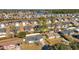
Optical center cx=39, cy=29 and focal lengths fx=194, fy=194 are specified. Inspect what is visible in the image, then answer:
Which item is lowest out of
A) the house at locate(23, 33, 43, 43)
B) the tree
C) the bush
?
the tree

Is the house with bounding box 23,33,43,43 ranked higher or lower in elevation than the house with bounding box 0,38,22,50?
higher

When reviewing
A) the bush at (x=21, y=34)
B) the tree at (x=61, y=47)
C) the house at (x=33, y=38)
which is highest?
the bush at (x=21, y=34)

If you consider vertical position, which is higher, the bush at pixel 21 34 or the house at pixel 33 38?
the bush at pixel 21 34

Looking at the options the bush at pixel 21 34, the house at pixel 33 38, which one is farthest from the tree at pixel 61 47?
the bush at pixel 21 34

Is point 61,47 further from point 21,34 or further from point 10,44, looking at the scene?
point 10,44

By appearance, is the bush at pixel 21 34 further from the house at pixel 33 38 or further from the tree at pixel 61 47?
the tree at pixel 61 47

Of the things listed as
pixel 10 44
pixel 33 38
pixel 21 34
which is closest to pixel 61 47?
pixel 33 38

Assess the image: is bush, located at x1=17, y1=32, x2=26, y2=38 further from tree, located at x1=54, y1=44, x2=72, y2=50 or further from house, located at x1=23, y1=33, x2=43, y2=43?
tree, located at x1=54, y1=44, x2=72, y2=50

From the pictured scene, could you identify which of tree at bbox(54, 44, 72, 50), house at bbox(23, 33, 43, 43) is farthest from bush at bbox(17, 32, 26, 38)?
tree at bbox(54, 44, 72, 50)

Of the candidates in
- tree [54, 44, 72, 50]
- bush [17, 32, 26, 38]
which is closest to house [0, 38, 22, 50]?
bush [17, 32, 26, 38]

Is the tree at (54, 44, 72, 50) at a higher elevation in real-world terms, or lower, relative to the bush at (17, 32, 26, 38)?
lower

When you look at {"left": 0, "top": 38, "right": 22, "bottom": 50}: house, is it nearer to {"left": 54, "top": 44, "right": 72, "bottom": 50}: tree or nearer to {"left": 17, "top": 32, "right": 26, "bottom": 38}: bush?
{"left": 17, "top": 32, "right": 26, "bottom": 38}: bush
